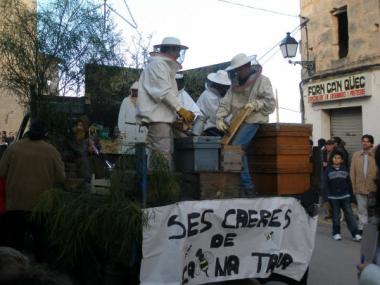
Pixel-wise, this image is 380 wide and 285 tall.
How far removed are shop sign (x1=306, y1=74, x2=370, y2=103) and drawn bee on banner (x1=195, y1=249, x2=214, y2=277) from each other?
12783 millimetres

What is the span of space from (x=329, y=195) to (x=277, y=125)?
184 inches

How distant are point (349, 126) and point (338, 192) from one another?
8468 mm

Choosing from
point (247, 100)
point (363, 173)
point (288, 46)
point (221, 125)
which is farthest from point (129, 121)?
point (288, 46)

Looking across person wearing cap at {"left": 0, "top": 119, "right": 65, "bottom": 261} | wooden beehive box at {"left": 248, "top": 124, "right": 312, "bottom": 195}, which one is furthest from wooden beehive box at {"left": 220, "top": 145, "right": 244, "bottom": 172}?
person wearing cap at {"left": 0, "top": 119, "right": 65, "bottom": 261}

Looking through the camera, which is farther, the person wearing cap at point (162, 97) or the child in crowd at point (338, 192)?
the child in crowd at point (338, 192)

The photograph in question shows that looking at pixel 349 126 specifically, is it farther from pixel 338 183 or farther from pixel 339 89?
pixel 338 183

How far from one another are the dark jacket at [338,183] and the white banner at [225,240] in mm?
4553

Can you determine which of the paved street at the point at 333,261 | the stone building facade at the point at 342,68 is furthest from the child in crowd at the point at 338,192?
the stone building facade at the point at 342,68

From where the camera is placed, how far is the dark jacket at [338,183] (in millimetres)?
10188

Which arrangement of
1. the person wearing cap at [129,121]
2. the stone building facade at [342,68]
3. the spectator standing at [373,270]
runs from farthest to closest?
the stone building facade at [342,68]
the person wearing cap at [129,121]
the spectator standing at [373,270]

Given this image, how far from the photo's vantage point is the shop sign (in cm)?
1695

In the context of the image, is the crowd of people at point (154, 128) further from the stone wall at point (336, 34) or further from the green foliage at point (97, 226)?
the stone wall at point (336, 34)

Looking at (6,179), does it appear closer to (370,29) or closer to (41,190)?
(41,190)

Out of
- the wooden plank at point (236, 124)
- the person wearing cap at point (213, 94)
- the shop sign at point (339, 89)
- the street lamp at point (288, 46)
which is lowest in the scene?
the wooden plank at point (236, 124)
